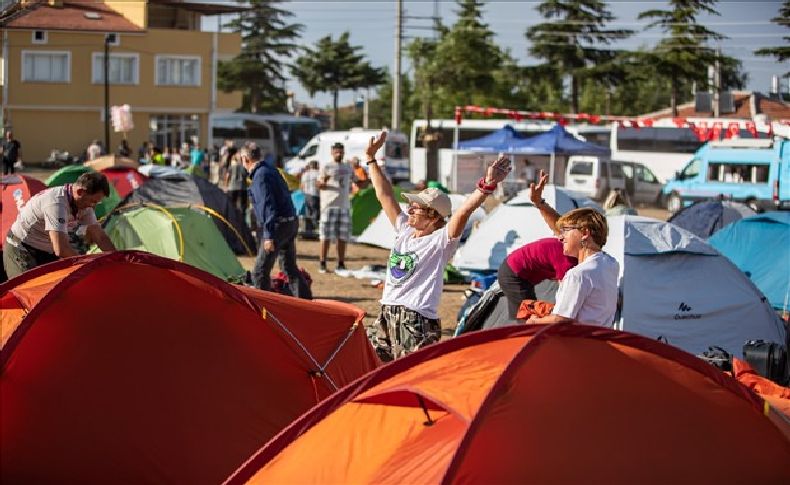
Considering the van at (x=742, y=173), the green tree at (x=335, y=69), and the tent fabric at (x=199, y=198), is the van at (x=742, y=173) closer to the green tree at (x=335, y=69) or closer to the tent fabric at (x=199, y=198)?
the tent fabric at (x=199, y=198)

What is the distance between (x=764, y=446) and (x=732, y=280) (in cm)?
627

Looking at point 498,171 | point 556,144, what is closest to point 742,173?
point 556,144

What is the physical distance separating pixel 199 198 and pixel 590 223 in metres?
12.5

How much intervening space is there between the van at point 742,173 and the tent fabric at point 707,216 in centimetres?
1281

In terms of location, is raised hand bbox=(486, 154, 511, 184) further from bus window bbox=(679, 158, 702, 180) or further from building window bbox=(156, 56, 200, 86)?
building window bbox=(156, 56, 200, 86)

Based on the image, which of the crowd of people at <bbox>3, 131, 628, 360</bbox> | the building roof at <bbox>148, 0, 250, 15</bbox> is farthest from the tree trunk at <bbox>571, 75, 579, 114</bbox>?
the crowd of people at <bbox>3, 131, 628, 360</bbox>

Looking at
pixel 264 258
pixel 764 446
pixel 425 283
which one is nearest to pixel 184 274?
pixel 425 283

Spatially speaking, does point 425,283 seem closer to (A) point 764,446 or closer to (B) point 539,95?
(A) point 764,446

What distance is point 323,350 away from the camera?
7051 mm

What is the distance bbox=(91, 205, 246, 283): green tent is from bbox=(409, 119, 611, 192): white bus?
1962cm

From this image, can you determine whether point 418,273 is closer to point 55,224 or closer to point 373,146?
point 373,146

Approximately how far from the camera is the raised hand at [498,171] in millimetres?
6508

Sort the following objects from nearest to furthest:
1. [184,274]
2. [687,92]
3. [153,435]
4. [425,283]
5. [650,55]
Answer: [153,435] → [184,274] → [425,283] → [650,55] → [687,92]

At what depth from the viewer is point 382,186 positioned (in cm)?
741
